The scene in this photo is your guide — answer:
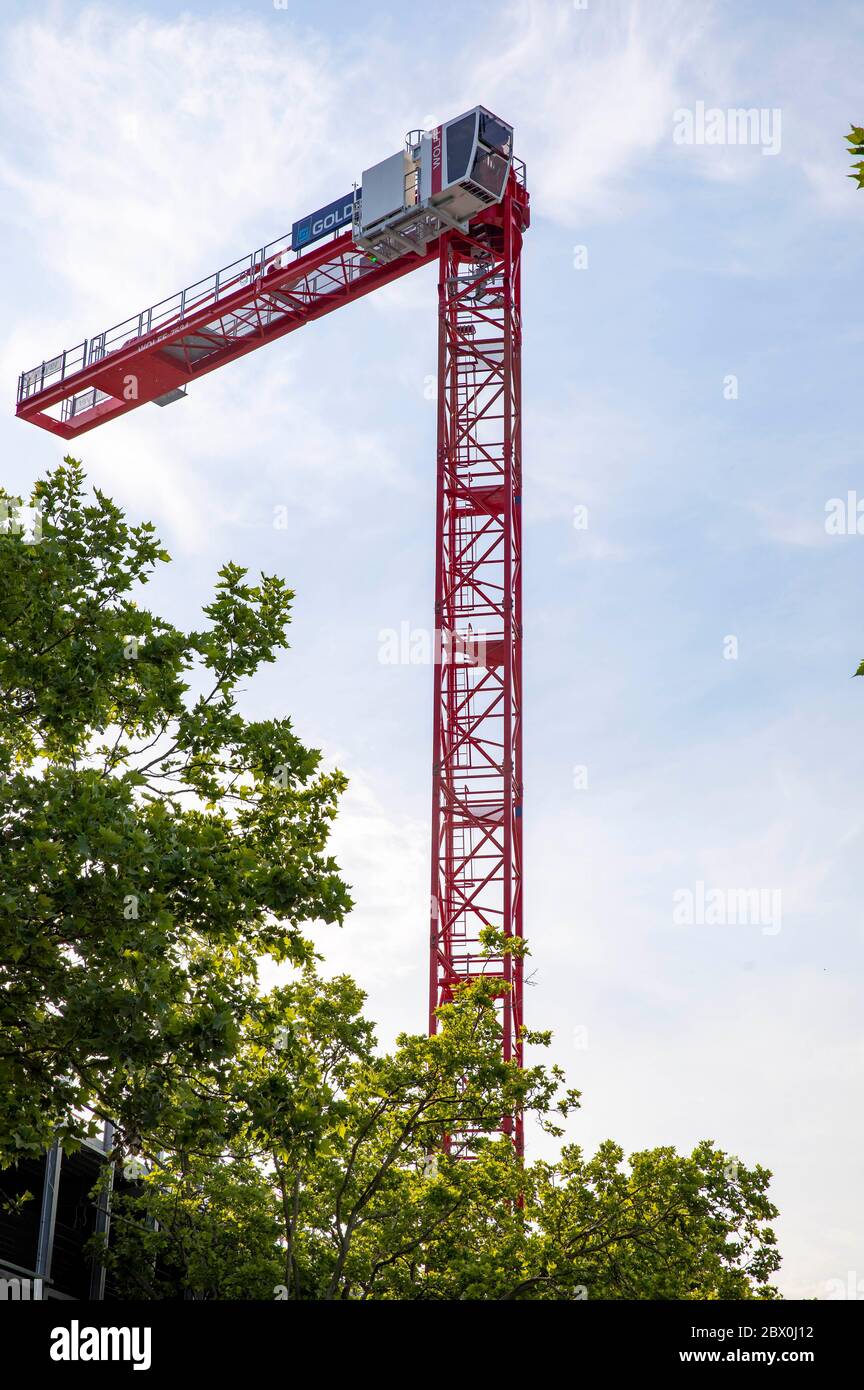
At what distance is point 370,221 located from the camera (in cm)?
4444

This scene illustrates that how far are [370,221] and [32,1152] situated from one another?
3226cm

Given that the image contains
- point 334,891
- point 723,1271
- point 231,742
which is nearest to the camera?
point 334,891

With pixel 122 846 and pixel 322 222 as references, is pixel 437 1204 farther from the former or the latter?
pixel 322 222

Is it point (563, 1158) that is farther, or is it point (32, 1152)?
point (563, 1158)

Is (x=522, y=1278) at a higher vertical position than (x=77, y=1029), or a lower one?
lower

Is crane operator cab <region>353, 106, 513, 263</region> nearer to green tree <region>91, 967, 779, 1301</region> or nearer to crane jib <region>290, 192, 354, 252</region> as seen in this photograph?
crane jib <region>290, 192, 354, 252</region>

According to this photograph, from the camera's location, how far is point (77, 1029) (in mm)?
15664

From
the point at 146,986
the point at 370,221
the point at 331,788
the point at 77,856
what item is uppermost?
the point at 370,221

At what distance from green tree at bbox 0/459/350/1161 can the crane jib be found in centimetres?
2881

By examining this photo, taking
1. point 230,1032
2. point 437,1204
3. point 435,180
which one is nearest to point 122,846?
point 230,1032
